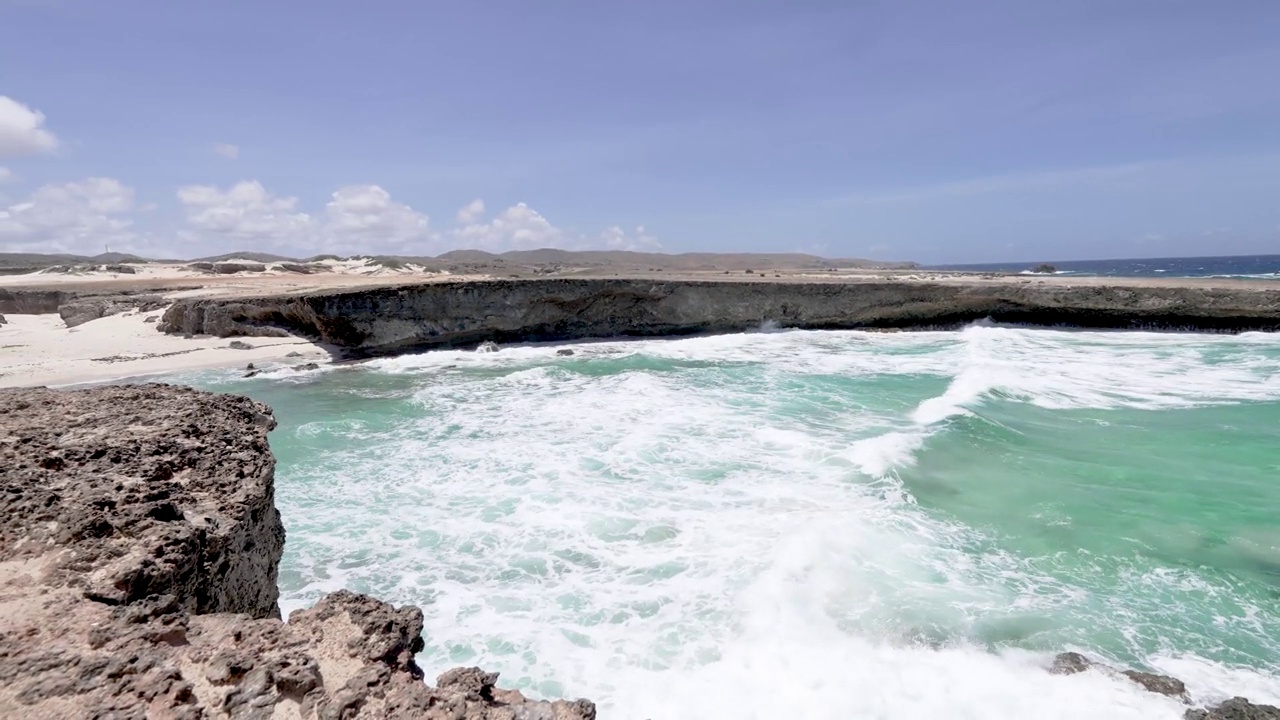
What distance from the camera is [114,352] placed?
18.6 metres

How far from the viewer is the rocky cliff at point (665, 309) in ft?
65.7

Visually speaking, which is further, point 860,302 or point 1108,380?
point 860,302

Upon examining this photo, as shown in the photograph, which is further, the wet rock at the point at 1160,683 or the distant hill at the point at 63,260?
the distant hill at the point at 63,260

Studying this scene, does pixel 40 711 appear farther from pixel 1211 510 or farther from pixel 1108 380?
pixel 1108 380

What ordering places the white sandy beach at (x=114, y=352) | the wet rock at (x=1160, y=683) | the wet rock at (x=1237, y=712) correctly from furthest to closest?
1. the white sandy beach at (x=114, y=352)
2. the wet rock at (x=1160, y=683)
3. the wet rock at (x=1237, y=712)

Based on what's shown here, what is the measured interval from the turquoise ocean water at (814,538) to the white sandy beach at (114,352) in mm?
6219

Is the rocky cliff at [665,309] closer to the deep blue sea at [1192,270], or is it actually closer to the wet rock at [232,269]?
the deep blue sea at [1192,270]

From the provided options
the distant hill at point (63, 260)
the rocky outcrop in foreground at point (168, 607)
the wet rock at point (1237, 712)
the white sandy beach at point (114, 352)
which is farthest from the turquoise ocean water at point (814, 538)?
the distant hill at point (63, 260)

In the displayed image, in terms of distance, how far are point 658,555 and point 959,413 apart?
740 cm

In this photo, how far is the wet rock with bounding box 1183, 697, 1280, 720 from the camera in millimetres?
4090

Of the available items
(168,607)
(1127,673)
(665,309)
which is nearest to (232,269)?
(665,309)

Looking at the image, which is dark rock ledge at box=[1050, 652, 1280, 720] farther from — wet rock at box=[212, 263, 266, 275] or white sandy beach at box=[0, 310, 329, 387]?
wet rock at box=[212, 263, 266, 275]

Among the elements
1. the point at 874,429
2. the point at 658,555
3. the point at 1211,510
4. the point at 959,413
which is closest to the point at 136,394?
the point at 658,555

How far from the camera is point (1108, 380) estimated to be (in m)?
14.7
